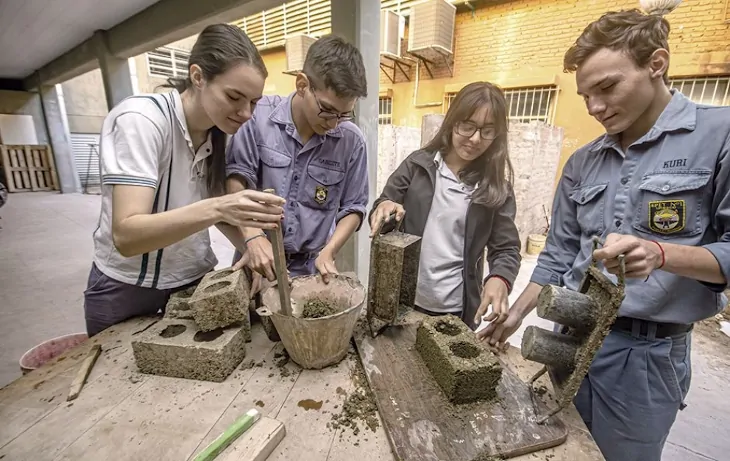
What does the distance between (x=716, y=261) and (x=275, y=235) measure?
128 centimetres

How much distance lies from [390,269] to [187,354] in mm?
741

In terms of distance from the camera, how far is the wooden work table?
869mm

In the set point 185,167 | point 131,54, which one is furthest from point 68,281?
point 185,167

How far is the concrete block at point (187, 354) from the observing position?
1095 millimetres

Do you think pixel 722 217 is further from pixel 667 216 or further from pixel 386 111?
pixel 386 111

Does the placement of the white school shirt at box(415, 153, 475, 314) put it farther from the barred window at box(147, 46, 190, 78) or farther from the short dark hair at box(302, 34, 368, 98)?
the barred window at box(147, 46, 190, 78)

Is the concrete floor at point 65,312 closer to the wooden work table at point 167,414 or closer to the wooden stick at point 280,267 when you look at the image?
the wooden work table at point 167,414

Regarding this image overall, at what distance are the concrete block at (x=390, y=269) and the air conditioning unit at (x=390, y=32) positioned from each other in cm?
846

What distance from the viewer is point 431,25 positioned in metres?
8.01

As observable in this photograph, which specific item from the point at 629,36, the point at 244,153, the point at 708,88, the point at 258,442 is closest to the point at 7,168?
the point at 244,153

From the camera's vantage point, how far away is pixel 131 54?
18.7 ft

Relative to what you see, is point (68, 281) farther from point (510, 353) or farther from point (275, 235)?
point (510, 353)

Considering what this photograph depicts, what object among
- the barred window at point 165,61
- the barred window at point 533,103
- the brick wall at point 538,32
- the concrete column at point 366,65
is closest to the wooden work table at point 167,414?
the concrete column at point 366,65

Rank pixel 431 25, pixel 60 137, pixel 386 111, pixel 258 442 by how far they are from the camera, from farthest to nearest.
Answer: pixel 386 111 < pixel 60 137 < pixel 431 25 < pixel 258 442
